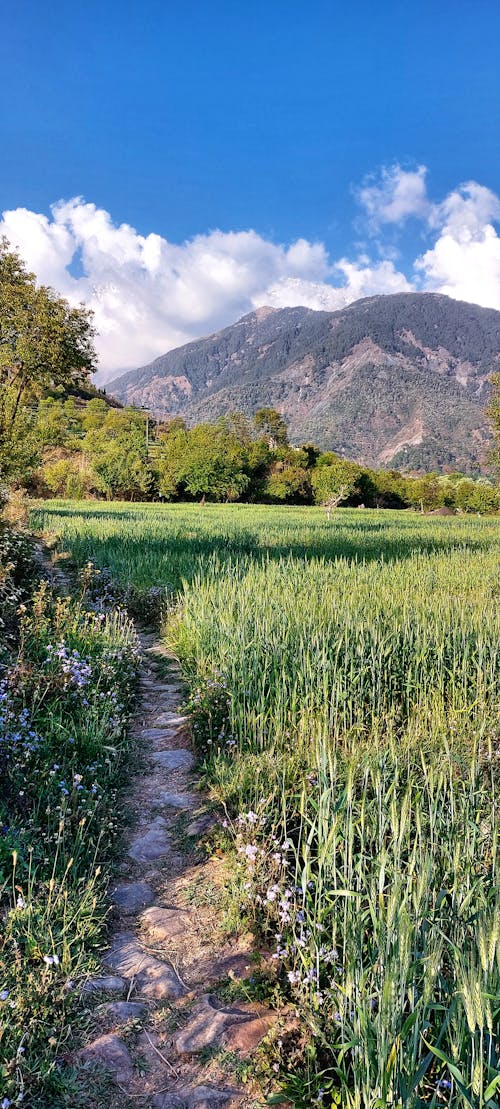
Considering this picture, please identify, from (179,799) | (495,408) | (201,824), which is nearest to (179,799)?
(179,799)

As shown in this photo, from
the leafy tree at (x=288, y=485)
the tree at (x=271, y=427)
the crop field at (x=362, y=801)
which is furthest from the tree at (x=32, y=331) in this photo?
the tree at (x=271, y=427)

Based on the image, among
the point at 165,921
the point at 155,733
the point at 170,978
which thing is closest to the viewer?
the point at 170,978

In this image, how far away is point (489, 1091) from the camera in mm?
1207

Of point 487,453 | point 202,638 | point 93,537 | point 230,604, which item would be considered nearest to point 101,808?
point 202,638

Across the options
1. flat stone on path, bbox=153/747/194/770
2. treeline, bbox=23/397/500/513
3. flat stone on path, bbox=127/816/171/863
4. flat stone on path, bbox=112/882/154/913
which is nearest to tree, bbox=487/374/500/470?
treeline, bbox=23/397/500/513

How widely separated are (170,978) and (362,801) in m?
0.95

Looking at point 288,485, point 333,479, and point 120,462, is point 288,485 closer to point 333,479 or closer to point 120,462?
point 333,479

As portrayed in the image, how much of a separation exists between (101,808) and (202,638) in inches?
87.3

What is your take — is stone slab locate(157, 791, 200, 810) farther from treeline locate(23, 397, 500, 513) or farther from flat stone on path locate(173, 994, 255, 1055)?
treeline locate(23, 397, 500, 513)

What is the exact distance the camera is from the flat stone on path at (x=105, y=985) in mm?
2049

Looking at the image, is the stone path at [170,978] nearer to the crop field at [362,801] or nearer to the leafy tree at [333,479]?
the crop field at [362,801]

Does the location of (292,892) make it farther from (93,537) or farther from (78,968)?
(93,537)

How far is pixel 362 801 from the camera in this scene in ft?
7.30

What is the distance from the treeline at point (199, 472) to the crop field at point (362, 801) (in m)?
30.7
